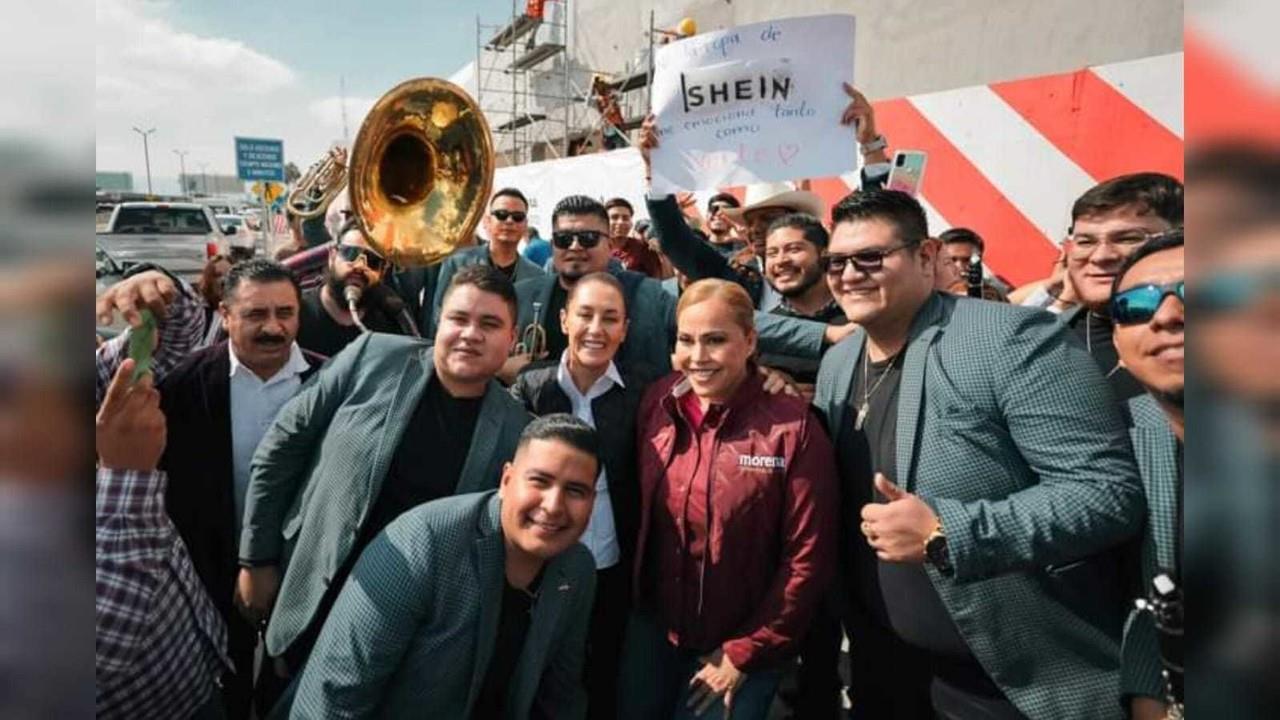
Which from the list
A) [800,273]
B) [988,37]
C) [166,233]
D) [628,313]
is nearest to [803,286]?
[800,273]

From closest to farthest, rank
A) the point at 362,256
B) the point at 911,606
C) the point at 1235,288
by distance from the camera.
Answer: the point at 1235,288 < the point at 911,606 < the point at 362,256

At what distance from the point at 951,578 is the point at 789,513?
596 mm

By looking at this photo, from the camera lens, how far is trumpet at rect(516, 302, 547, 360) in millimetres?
3721

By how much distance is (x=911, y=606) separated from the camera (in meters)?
2.09

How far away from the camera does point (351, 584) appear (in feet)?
7.16

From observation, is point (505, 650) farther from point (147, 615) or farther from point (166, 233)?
point (166, 233)

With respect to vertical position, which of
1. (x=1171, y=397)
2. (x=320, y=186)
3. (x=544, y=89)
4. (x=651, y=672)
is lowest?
(x=651, y=672)

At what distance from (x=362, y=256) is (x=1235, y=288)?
3.82 m

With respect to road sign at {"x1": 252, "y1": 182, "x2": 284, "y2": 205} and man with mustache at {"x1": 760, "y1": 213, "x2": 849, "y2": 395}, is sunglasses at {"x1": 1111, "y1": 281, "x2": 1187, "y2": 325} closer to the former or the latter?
man with mustache at {"x1": 760, "y1": 213, "x2": 849, "y2": 395}

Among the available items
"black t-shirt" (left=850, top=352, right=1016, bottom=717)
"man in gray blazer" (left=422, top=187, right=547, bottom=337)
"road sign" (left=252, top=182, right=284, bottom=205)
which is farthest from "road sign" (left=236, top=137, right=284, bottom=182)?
"black t-shirt" (left=850, top=352, right=1016, bottom=717)

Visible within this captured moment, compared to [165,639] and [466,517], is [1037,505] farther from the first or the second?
[165,639]

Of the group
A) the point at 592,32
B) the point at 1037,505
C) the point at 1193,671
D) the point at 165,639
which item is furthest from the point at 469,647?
the point at 592,32

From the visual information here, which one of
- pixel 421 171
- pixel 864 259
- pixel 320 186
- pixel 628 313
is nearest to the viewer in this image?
pixel 864 259

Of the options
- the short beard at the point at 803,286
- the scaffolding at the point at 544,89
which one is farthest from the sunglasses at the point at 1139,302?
the scaffolding at the point at 544,89
